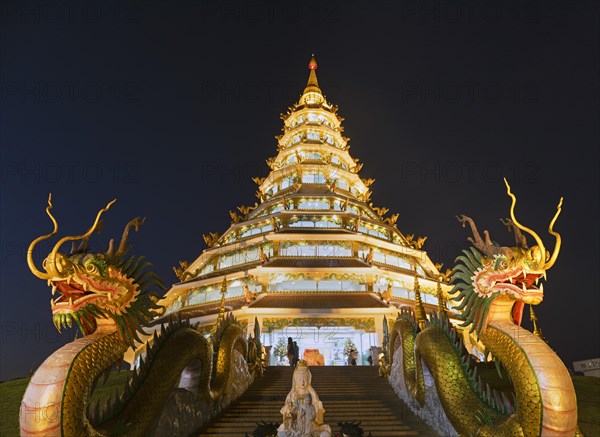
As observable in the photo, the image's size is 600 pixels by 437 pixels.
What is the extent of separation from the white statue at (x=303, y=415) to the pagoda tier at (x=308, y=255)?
1151cm

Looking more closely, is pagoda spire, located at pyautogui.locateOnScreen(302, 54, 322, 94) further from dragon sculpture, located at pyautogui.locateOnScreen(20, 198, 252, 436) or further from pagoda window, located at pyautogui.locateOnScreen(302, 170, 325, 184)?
dragon sculpture, located at pyautogui.locateOnScreen(20, 198, 252, 436)

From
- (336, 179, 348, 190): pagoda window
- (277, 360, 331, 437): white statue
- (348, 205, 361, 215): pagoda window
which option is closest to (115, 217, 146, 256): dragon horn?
(277, 360, 331, 437): white statue

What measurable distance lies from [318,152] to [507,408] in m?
29.5

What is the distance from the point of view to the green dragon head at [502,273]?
244 inches

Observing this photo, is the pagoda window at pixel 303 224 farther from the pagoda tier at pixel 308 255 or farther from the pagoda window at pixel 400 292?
the pagoda window at pixel 400 292

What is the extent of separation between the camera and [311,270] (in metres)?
22.6

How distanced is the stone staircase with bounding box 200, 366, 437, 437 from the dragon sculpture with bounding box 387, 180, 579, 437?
1.15 meters

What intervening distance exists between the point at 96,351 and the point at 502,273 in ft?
20.5

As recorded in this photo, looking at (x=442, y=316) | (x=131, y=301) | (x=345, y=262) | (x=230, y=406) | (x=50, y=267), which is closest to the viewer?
(x=50, y=267)

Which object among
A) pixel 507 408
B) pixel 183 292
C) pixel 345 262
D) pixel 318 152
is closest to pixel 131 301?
pixel 507 408

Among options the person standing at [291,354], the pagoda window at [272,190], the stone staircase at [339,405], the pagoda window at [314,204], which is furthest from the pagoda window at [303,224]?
the stone staircase at [339,405]

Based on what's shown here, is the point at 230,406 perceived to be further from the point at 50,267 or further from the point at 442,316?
the point at 50,267

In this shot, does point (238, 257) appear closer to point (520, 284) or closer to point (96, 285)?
point (96, 285)

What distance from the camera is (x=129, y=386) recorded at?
677 centimetres
